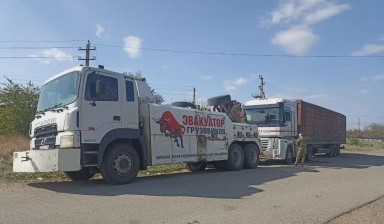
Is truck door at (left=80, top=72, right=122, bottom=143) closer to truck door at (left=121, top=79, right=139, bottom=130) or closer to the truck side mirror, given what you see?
the truck side mirror

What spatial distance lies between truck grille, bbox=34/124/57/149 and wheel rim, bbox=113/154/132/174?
159 cm

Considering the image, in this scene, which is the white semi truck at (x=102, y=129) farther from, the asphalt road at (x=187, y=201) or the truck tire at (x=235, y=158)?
the truck tire at (x=235, y=158)

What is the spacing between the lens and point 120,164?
Result: 1099 cm

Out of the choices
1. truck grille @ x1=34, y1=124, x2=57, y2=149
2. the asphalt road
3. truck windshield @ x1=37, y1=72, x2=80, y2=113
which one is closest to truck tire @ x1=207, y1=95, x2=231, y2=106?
the asphalt road

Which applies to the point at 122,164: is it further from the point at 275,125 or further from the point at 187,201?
the point at 275,125

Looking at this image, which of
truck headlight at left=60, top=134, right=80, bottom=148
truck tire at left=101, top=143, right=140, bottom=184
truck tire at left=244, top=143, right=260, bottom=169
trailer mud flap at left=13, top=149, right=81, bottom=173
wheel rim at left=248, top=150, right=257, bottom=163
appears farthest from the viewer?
wheel rim at left=248, top=150, right=257, bottom=163

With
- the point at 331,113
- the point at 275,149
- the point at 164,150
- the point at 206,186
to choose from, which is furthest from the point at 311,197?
the point at 331,113

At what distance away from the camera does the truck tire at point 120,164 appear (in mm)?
10695

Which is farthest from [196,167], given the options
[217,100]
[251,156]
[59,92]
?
[59,92]

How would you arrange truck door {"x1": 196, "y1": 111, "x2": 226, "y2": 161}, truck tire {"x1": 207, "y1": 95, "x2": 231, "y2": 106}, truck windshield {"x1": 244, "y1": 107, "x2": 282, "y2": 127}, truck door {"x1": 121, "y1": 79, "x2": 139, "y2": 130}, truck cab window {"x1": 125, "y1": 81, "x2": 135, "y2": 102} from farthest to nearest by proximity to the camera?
truck windshield {"x1": 244, "y1": 107, "x2": 282, "y2": 127}, truck tire {"x1": 207, "y1": 95, "x2": 231, "y2": 106}, truck door {"x1": 196, "y1": 111, "x2": 226, "y2": 161}, truck cab window {"x1": 125, "y1": 81, "x2": 135, "y2": 102}, truck door {"x1": 121, "y1": 79, "x2": 139, "y2": 130}

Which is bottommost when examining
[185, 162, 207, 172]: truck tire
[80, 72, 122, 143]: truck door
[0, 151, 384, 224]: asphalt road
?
[0, 151, 384, 224]: asphalt road

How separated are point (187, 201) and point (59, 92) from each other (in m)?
4.51

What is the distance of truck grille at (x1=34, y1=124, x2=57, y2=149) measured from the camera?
1039 centimetres

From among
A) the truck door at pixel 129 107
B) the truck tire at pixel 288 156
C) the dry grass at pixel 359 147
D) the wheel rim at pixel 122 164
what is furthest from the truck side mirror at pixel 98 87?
the dry grass at pixel 359 147
